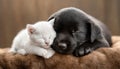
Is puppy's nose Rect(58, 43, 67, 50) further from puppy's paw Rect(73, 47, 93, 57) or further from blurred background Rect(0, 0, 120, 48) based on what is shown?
blurred background Rect(0, 0, 120, 48)

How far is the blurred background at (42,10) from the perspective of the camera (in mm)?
2766

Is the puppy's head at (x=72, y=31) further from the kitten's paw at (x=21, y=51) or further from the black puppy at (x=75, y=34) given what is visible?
the kitten's paw at (x=21, y=51)

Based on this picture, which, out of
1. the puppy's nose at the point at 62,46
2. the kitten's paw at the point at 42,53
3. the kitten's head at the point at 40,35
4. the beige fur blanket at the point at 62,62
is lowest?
the beige fur blanket at the point at 62,62

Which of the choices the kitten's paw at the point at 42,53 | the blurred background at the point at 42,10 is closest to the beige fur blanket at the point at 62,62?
the kitten's paw at the point at 42,53

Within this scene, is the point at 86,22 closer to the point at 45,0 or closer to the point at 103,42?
the point at 103,42

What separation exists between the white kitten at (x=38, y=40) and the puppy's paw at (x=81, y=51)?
0.12 metres

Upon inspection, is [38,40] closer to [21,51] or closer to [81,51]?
[21,51]

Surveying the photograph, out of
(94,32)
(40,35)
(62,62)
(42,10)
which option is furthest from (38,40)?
(42,10)

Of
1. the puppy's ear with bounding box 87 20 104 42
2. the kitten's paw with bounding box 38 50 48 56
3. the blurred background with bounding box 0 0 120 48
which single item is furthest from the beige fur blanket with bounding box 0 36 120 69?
the blurred background with bounding box 0 0 120 48

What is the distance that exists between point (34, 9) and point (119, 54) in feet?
4.67

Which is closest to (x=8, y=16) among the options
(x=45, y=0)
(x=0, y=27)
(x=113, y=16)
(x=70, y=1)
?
(x=0, y=27)

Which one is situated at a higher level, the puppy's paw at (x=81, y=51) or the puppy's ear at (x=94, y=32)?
the puppy's ear at (x=94, y=32)

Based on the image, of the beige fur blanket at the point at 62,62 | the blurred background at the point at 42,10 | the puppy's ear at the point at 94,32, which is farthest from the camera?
the blurred background at the point at 42,10

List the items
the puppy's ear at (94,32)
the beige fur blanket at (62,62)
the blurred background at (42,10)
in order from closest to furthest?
the beige fur blanket at (62,62) < the puppy's ear at (94,32) < the blurred background at (42,10)
